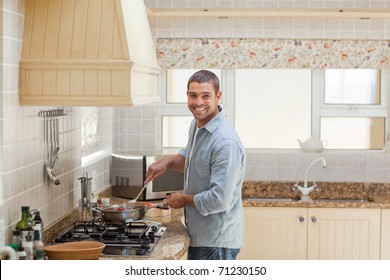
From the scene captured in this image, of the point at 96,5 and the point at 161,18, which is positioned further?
the point at 161,18

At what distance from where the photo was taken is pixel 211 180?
363 centimetres

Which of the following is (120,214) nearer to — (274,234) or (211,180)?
(211,180)

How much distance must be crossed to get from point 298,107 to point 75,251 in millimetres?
3318

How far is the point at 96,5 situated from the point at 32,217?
994mm

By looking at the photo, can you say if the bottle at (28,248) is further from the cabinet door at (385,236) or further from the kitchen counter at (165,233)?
the cabinet door at (385,236)

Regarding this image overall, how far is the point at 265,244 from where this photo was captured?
5523 millimetres

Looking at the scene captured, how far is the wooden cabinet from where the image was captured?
5.45 meters

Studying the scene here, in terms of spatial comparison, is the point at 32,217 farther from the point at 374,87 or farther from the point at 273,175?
the point at 374,87

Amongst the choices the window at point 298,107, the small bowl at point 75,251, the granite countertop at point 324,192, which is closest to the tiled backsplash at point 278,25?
the window at point 298,107

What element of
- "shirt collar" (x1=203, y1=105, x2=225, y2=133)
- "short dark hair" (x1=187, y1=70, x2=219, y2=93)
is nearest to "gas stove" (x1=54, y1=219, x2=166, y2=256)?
"shirt collar" (x1=203, y1=105, x2=225, y2=133)

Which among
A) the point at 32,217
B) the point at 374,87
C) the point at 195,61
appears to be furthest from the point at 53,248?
the point at 374,87

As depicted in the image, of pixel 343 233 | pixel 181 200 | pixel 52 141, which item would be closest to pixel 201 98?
pixel 181 200

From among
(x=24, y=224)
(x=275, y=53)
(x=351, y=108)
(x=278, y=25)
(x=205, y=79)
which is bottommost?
(x=24, y=224)

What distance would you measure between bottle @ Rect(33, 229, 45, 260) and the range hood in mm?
610
